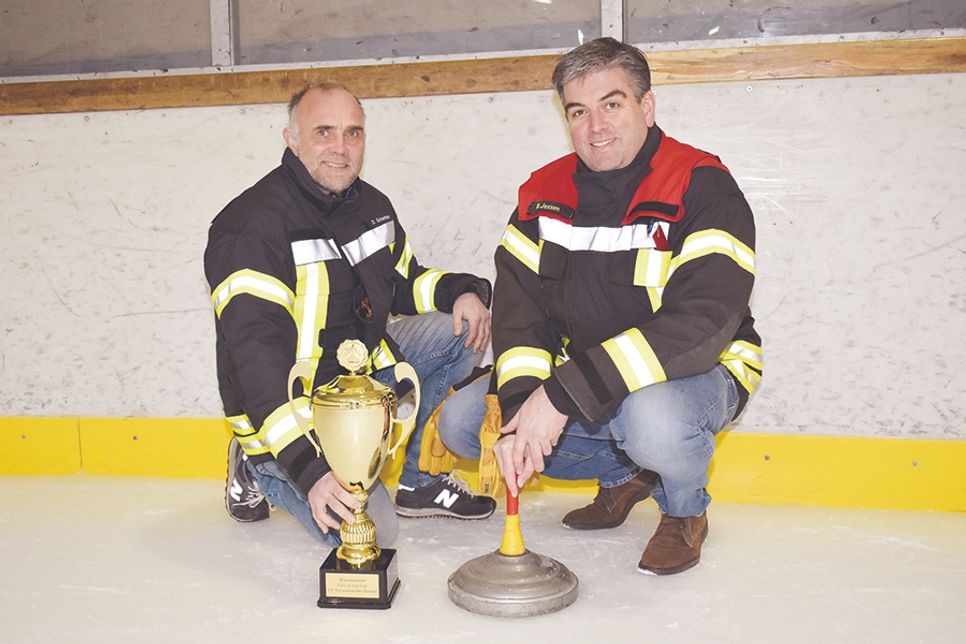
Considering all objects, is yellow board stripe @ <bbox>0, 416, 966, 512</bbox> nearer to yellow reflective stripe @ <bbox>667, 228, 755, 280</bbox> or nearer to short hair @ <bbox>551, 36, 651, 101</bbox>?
yellow reflective stripe @ <bbox>667, 228, 755, 280</bbox>

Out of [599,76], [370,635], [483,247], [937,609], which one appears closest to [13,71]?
[483,247]

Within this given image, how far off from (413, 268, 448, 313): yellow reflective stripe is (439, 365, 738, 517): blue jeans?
372mm

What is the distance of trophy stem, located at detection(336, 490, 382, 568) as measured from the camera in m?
1.81

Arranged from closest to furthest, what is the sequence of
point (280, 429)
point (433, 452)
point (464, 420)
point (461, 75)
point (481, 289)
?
point (280, 429) < point (464, 420) < point (433, 452) < point (481, 289) < point (461, 75)

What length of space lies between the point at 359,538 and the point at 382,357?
2.34 ft

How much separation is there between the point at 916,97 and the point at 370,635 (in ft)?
6.61

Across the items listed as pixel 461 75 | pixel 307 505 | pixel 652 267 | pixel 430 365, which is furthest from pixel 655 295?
pixel 461 75

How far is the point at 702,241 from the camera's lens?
1909 mm

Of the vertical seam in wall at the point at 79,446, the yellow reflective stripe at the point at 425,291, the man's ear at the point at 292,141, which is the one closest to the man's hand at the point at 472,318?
the yellow reflective stripe at the point at 425,291

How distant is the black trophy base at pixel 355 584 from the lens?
5.91ft

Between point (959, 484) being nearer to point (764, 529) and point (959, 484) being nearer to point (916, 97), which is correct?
point (764, 529)

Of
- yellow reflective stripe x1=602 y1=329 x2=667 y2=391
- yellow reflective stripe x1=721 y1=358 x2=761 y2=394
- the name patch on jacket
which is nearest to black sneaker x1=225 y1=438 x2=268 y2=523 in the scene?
the name patch on jacket

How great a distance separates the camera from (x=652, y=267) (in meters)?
2.04

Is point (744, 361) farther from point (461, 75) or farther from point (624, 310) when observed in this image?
point (461, 75)
